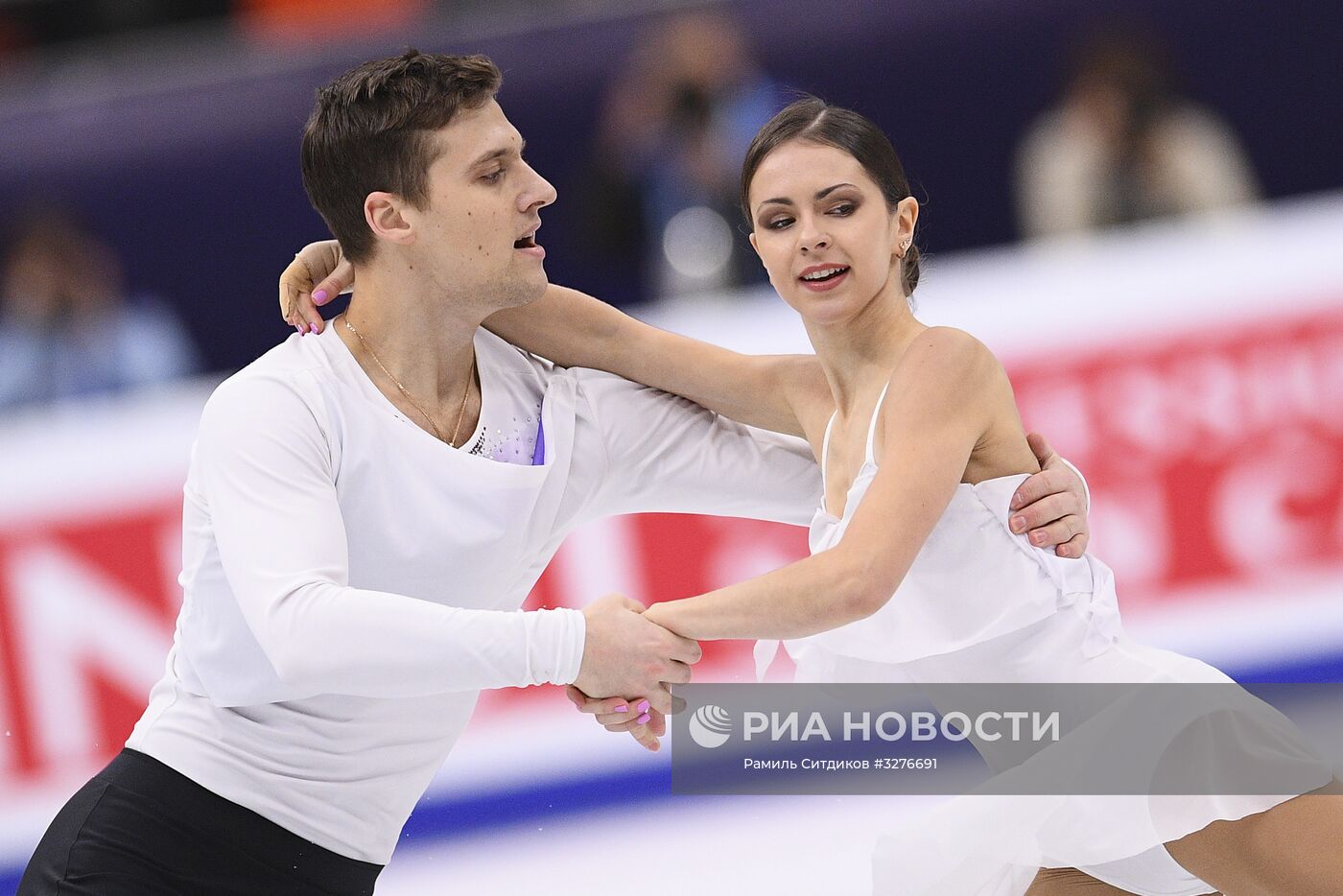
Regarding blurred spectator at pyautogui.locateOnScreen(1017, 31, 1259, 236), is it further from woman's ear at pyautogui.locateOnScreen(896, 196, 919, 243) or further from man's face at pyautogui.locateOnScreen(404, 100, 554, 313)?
man's face at pyautogui.locateOnScreen(404, 100, 554, 313)

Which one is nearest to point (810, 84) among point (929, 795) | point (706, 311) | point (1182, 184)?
point (1182, 184)

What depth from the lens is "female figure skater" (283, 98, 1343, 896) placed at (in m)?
2.61

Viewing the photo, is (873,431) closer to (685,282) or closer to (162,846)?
(162,846)

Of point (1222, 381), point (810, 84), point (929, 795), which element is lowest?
point (929, 795)

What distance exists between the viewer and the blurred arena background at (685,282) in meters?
4.61

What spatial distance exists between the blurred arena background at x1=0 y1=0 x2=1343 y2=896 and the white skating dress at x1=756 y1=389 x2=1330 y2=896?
1.41m

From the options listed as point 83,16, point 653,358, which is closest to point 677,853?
point 653,358

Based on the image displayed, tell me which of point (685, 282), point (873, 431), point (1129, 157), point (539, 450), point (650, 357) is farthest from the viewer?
point (685, 282)

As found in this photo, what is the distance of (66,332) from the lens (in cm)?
629

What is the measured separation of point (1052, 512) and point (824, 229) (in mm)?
608

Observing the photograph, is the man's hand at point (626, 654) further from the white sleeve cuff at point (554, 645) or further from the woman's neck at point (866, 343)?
the woman's neck at point (866, 343)

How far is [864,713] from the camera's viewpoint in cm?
313

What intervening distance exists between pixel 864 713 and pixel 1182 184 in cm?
362

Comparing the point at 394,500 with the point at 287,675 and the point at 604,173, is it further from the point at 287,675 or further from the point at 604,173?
the point at 604,173
